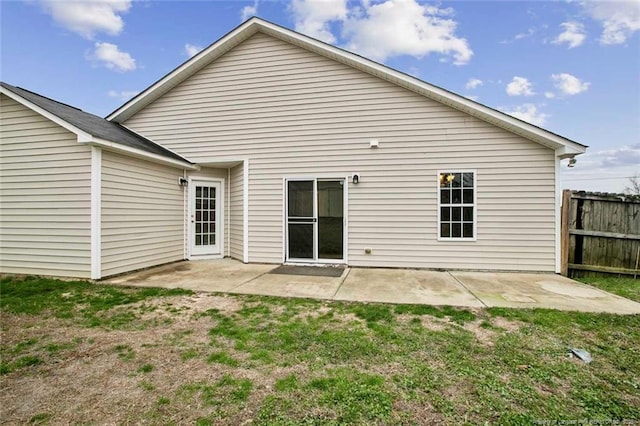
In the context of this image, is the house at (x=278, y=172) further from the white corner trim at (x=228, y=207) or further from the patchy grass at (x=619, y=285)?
the patchy grass at (x=619, y=285)

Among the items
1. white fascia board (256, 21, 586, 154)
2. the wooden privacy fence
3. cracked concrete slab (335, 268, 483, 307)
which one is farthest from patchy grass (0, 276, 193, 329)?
the wooden privacy fence

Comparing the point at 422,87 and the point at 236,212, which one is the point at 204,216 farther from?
the point at 422,87

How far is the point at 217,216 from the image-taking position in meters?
8.58

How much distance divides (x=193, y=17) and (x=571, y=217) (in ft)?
41.5

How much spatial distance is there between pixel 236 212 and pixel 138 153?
9.21 ft

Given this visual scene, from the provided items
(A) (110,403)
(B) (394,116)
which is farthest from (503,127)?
(A) (110,403)

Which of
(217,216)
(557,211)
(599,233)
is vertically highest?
→ (557,211)

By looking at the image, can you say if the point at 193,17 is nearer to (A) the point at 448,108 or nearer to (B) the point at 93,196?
(B) the point at 93,196

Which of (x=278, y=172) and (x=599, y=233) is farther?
(x=278, y=172)

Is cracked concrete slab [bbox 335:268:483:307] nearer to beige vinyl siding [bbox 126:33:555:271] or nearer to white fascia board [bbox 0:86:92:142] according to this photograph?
beige vinyl siding [bbox 126:33:555:271]

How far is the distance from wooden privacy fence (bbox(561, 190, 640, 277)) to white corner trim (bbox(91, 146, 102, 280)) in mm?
9846

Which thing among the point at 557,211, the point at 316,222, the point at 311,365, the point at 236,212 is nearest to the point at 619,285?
the point at 557,211

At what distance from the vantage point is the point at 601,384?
7.84 ft

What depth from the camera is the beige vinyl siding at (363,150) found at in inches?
→ 260
